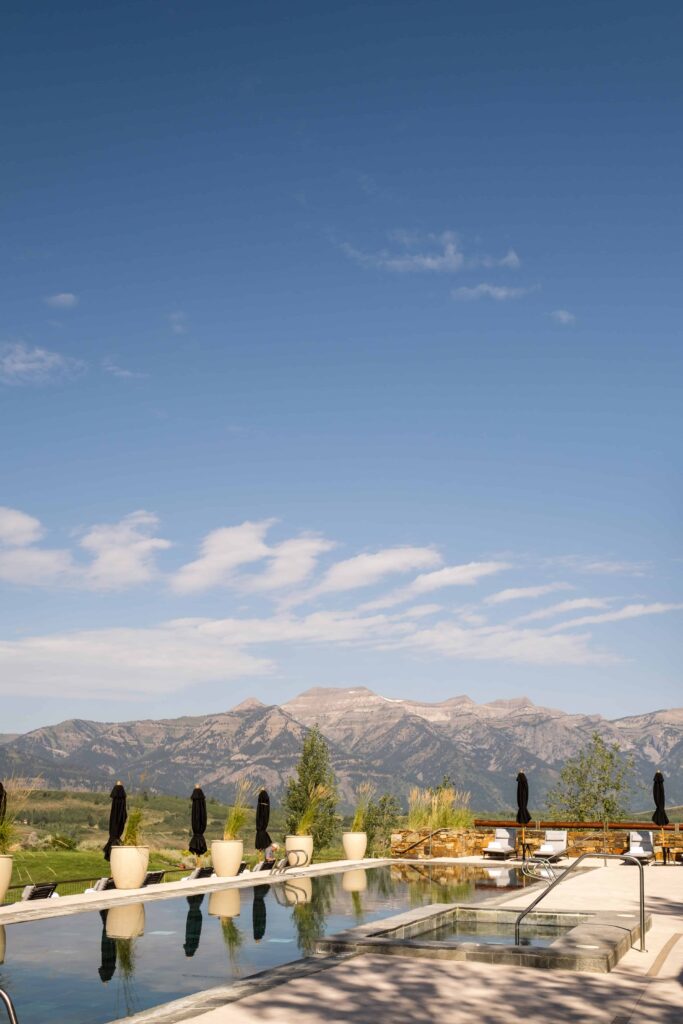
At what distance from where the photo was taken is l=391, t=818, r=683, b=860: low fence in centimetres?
2233

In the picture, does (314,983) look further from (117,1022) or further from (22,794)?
(22,794)

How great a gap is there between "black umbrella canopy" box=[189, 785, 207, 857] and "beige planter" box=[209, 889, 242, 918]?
111 inches

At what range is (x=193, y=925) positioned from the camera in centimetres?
1088

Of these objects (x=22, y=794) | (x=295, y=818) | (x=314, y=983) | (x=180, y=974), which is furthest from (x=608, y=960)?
(x=295, y=818)

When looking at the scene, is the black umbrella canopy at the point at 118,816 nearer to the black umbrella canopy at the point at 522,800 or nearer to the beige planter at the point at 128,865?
the beige planter at the point at 128,865

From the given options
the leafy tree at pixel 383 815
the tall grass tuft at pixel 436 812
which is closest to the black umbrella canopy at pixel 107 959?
the tall grass tuft at pixel 436 812

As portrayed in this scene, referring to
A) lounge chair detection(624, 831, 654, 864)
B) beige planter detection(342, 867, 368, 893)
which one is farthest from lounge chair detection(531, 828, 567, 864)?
beige planter detection(342, 867, 368, 893)

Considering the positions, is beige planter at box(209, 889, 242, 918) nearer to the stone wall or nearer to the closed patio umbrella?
the stone wall

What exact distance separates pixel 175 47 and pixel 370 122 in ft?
15.4

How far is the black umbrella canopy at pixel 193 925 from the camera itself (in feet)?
31.0

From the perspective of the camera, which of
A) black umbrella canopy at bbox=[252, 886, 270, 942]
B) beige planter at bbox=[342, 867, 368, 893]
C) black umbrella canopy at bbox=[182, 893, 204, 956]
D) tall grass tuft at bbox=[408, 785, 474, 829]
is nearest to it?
black umbrella canopy at bbox=[182, 893, 204, 956]

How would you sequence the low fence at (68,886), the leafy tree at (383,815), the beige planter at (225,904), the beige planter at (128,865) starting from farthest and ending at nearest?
the leafy tree at (383,815)
the beige planter at (128,865)
the low fence at (68,886)
the beige planter at (225,904)

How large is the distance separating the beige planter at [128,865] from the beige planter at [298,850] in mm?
4178

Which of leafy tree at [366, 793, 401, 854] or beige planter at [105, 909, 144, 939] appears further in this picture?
leafy tree at [366, 793, 401, 854]
